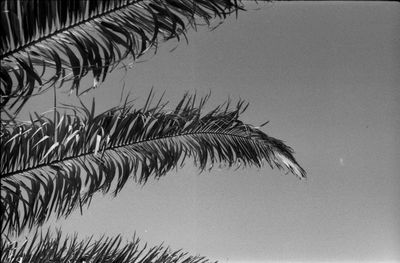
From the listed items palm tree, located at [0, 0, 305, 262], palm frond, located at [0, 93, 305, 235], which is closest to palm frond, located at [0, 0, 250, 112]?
palm tree, located at [0, 0, 305, 262]

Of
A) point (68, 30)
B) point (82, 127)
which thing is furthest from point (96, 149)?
point (68, 30)

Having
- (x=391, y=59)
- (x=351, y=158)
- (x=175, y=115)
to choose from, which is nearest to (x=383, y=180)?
(x=351, y=158)

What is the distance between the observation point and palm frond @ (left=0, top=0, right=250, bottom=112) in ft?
4.85

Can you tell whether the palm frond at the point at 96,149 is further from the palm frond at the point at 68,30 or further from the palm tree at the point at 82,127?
the palm frond at the point at 68,30

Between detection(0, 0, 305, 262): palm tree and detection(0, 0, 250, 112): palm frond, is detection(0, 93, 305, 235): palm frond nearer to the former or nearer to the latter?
detection(0, 0, 305, 262): palm tree

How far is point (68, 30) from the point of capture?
156 centimetres

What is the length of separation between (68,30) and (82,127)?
469 millimetres

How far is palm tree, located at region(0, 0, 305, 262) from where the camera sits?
1.53 m

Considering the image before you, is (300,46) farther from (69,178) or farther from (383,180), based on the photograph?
(69,178)

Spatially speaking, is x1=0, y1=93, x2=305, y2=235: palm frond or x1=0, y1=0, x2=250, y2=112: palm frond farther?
x1=0, y1=93, x2=305, y2=235: palm frond

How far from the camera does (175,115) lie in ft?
7.14

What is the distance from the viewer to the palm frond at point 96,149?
1810 mm

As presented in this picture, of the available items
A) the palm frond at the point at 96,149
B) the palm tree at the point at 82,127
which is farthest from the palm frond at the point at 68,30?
the palm frond at the point at 96,149

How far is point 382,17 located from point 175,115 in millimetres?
1574
